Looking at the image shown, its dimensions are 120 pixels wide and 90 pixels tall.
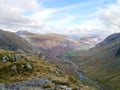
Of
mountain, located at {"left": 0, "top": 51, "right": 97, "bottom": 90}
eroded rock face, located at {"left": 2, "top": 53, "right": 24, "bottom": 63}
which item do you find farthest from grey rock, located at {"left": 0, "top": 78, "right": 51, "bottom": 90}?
eroded rock face, located at {"left": 2, "top": 53, "right": 24, "bottom": 63}

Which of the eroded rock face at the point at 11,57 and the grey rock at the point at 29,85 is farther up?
the eroded rock face at the point at 11,57

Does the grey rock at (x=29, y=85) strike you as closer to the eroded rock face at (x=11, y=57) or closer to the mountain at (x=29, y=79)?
the mountain at (x=29, y=79)

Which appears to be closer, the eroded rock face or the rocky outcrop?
the rocky outcrop

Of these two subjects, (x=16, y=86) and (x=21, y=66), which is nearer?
(x=16, y=86)

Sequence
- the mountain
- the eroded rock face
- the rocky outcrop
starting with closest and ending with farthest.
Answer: the rocky outcrop < the mountain < the eroded rock face

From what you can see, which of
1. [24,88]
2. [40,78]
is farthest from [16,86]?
[40,78]

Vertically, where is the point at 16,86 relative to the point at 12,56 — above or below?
below

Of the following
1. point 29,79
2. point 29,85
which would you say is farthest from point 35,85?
point 29,79

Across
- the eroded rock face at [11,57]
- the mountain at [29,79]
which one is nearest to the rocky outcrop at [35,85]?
the mountain at [29,79]

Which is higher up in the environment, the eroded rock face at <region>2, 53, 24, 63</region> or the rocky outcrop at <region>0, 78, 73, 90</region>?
the eroded rock face at <region>2, 53, 24, 63</region>

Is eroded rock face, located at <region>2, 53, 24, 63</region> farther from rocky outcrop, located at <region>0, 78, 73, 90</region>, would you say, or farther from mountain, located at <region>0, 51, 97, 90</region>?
rocky outcrop, located at <region>0, 78, 73, 90</region>

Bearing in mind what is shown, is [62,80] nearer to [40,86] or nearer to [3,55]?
[40,86]
